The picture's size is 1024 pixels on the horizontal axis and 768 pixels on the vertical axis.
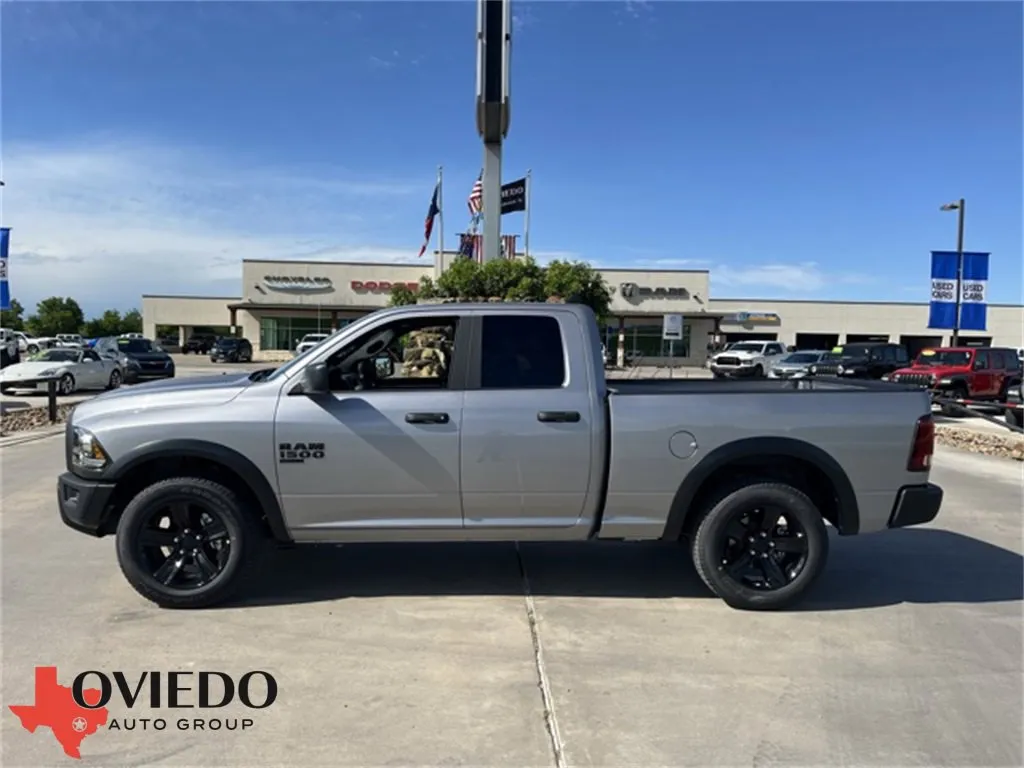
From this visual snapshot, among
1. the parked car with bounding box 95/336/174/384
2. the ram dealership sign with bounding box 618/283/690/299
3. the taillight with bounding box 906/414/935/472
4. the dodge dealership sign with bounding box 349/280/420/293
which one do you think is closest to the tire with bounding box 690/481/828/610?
the taillight with bounding box 906/414/935/472

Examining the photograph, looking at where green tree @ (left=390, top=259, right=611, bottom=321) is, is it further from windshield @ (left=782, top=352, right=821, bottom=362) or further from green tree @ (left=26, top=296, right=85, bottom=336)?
green tree @ (left=26, top=296, right=85, bottom=336)

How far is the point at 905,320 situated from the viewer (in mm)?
61062

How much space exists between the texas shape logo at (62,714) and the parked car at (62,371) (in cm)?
1715

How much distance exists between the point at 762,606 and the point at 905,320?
215ft

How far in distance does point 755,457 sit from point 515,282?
30.4 metres

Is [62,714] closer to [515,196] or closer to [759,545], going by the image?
[759,545]

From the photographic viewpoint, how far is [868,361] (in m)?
24.0

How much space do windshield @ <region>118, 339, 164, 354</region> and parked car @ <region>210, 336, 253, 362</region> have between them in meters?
19.2

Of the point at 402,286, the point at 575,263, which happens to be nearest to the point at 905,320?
the point at 575,263

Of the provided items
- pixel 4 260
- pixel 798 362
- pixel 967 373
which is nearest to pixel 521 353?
pixel 967 373

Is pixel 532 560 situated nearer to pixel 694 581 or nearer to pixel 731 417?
pixel 694 581

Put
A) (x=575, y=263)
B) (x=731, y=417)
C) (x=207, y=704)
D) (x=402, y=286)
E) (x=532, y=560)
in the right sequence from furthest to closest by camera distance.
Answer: (x=402, y=286)
(x=575, y=263)
(x=532, y=560)
(x=731, y=417)
(x=207, y=704)

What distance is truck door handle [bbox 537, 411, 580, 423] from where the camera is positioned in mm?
4305

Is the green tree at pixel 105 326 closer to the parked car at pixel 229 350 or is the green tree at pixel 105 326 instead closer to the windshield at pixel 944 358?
the parked car at pixel 229 350
